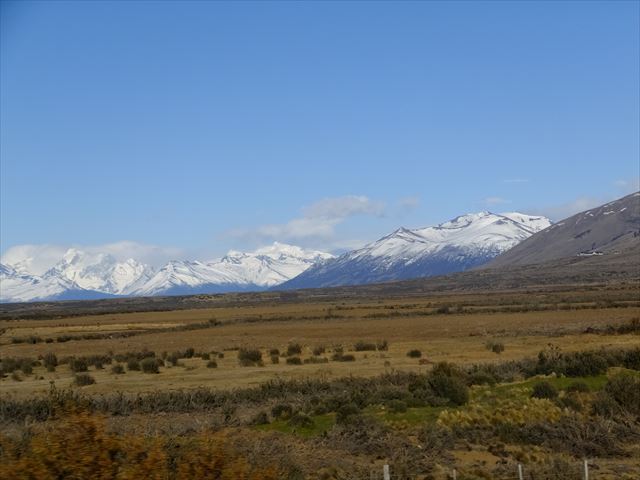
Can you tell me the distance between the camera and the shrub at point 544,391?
26188 mm

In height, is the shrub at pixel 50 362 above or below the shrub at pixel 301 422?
above

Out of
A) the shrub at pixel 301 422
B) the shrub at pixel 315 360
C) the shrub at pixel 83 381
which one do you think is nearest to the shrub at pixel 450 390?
the shrub at pixel 301 422

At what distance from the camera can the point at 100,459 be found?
8.34 metres

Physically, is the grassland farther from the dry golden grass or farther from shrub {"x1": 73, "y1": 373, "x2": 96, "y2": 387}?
shrub {"x1": 73, "y1": 373, "x2": 96, "y2": 387}

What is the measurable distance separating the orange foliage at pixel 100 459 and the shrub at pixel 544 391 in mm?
19008

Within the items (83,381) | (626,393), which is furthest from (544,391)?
(83,381)

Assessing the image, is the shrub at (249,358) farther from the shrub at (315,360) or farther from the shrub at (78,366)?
the shrub at (78,366)

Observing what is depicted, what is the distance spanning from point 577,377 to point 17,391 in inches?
972

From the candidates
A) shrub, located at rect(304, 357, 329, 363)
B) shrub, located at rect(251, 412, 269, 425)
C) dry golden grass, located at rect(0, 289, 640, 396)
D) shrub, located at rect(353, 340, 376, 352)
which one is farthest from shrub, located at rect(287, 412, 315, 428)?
shrub, located at rect(353, 340, 376, 352)

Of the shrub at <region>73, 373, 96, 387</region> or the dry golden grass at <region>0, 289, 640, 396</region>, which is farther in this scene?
the dry golden grass at <region>0, 289, 640, 396</region>

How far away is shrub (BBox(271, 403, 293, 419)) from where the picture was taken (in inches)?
985

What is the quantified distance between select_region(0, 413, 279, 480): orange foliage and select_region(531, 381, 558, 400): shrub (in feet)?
62.4

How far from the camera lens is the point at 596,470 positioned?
17.9m

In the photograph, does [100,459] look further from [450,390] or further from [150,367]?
[150,367]
